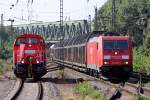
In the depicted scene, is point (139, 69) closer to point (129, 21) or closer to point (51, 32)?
point (129, 21)

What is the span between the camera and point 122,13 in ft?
251

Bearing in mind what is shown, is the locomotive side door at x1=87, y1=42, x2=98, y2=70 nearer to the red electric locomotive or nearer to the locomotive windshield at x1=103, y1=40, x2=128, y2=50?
the locomotive windshield at x1=103, y1=40, x2=128, y2=50

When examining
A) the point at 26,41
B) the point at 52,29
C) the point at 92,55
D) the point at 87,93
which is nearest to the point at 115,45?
the point at 92,55

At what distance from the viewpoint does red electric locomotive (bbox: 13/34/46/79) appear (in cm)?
2912

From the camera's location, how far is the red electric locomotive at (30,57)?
95.6 ft

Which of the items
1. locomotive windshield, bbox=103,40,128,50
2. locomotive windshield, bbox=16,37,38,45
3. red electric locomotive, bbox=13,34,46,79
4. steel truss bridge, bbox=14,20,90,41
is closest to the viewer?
locomotive windshield, bbox=103,40,128,50

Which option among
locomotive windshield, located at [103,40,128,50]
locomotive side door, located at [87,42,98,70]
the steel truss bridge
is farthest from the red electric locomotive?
the steel truss bridge

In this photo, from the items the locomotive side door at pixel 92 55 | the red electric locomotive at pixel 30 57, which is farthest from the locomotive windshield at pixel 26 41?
the locomotive side door at pixel 92 55

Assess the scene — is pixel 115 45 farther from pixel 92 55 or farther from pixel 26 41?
pixel 26 41

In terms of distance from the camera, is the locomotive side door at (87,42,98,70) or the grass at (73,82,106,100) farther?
the locomotive side door at (87,42,98,70)

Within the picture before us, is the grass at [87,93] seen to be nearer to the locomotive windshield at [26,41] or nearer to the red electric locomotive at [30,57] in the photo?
the red electric locomotive at [30,57]

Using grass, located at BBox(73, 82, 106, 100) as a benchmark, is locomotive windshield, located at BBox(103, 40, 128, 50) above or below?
above

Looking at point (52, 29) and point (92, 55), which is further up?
point (92, 55)

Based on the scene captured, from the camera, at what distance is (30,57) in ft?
95.9
